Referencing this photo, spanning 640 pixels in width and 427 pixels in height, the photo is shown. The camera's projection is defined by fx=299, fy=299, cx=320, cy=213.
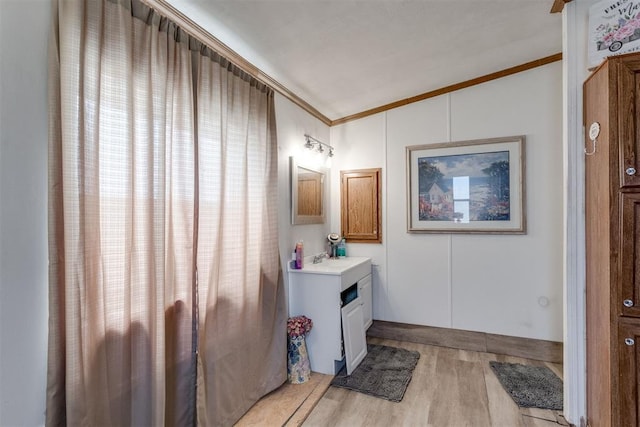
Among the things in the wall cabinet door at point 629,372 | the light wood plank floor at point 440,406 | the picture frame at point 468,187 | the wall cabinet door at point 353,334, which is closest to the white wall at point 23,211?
the light wood plank floor at point 440,406

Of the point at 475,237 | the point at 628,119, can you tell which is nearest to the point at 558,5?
the point at 628,119

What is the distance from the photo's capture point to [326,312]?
8.03 feet

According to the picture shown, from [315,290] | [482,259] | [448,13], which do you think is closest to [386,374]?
[315,290]

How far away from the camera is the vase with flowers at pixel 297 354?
235 centimetres

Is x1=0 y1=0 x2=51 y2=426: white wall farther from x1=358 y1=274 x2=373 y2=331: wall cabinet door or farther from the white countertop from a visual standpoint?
x1=358 y1=274 x2=373 y2=331: wall cabinet door

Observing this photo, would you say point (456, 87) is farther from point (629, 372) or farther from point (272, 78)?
point (629, 372)

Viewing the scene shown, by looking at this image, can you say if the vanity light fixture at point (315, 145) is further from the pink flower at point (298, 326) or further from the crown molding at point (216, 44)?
the pink flower at point (298, 326)

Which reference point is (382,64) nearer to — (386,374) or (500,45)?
(500,45)

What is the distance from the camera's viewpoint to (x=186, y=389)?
159 centimetres

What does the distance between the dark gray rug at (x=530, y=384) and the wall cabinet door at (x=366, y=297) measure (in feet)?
3.77

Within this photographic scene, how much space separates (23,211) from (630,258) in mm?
2532

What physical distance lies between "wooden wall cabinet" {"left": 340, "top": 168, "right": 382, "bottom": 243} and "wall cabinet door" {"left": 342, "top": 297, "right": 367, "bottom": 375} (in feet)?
2.75

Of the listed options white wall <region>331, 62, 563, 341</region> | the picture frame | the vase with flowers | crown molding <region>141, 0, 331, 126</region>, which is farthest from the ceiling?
the vase with flowers

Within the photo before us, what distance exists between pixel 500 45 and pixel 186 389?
3258 mm
